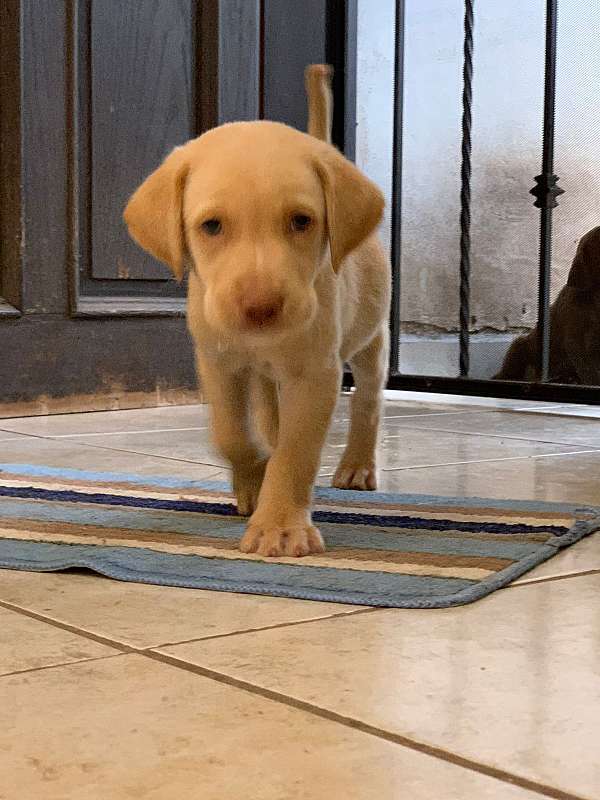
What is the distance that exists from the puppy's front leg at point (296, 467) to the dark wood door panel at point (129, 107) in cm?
194

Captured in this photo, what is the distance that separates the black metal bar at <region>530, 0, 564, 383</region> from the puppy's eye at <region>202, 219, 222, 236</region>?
7.26 feet

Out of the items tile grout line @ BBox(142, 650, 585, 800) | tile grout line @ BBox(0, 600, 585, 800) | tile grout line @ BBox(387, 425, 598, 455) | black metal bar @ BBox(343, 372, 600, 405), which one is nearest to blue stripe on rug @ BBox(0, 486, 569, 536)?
tile grout line @ BBox(0, 600, 585, 800)

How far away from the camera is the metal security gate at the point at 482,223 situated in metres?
3.54

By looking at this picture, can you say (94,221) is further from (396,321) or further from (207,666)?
(207,666)

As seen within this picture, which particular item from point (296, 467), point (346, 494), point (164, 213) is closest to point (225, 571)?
point (296, 467)

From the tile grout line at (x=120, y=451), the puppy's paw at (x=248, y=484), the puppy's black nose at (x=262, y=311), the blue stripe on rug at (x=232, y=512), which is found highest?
the puppy's black nose at (x=262, y=311)

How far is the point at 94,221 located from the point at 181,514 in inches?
71.8

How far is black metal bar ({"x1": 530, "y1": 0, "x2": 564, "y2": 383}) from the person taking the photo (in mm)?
3514

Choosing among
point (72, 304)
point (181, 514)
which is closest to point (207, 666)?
point (181, 514)

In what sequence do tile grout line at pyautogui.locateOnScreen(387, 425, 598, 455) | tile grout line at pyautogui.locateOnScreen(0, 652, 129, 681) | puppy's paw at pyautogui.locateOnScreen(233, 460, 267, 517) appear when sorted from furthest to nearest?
tile grout line at pyautogui.locateOnScreen(387, 425, 598, 455) < puppy's paw at pyautogui.locateOnScreen(233, 460, 267, 517) < tile grout line at pyautogui.locateOnScreen(0, 652, 129, 681)

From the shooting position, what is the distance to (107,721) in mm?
926

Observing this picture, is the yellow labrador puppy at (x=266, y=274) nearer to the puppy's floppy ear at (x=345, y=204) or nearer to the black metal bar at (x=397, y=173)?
the puppy's floppy ear at (x=345, y=204)

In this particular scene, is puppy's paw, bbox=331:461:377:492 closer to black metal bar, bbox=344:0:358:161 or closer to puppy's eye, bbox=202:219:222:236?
puppy's eye, bbox=202:219:222:236

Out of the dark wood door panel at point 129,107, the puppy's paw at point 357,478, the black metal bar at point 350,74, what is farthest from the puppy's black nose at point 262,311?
the black metal bar at point 350,74
